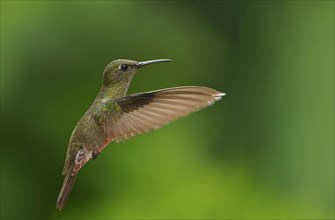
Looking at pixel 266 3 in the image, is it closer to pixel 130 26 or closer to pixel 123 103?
pixel 130 26

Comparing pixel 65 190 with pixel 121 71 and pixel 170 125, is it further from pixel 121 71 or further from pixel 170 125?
pixel 170 125

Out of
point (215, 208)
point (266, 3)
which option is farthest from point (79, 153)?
point (266, 3)

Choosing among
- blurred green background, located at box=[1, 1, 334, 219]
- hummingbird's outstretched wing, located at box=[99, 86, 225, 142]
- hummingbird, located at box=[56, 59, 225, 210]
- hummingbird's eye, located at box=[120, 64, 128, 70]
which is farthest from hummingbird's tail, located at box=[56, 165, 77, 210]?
blurred green background, located at box=[1, 1, 334, 219]

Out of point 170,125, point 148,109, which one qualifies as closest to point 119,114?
point 148,109

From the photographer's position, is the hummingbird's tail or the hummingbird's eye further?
the hummingbird's eye

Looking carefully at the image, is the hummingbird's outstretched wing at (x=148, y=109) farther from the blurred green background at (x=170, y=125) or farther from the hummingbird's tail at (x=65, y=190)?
the blurred green background at (x=170, y=125)

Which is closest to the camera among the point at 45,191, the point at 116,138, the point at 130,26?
the point at 116,138

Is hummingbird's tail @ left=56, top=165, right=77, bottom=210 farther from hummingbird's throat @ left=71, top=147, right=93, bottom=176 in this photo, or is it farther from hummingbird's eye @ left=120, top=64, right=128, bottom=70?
hummingbird's eye @ left=120, top=64, right=128, bottom=70
